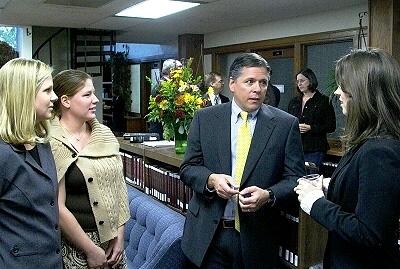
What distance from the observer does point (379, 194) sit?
1.29 metres

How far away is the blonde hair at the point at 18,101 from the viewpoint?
1544mm

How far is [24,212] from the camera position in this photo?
1.53 metres

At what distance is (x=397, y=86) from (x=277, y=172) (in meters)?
0.67

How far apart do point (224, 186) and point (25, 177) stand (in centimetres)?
71

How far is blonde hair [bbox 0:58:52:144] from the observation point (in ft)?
5.07

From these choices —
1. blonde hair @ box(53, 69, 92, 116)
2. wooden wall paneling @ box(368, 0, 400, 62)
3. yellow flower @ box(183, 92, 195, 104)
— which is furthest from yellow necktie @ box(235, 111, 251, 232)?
wooden wall paneling @ box(368, 0, 400, 62)

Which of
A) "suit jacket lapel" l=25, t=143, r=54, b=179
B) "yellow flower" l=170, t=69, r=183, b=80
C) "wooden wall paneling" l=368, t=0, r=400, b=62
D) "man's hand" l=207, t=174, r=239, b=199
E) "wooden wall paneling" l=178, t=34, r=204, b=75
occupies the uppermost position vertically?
"wooden wall paneling" l=178, t=34, r=204, b=75

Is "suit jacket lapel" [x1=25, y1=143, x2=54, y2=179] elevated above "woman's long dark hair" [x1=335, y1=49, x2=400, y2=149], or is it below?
below

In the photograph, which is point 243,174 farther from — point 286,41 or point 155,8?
point 286,41

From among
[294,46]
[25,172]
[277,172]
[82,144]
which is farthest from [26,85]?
[294,46]

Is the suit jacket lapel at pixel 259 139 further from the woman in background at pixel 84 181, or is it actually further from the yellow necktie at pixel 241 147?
the woman in background at pixel 84 181

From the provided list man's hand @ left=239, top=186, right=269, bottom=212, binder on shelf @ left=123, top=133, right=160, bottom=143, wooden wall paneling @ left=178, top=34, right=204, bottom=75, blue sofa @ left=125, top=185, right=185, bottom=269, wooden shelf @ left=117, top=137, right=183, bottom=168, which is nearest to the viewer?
man's hand @ left=239, top=186, right=269, bottom=212

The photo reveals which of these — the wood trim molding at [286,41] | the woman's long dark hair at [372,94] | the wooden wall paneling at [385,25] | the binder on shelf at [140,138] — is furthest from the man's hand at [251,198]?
the wood trim molding at [286,41]

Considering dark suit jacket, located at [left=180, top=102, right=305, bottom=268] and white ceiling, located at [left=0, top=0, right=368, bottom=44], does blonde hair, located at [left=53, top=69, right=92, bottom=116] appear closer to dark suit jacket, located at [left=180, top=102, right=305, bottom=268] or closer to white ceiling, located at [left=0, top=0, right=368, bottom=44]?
dark suit jacket, located at [left=180, top=102, right=305, bottom=268]
